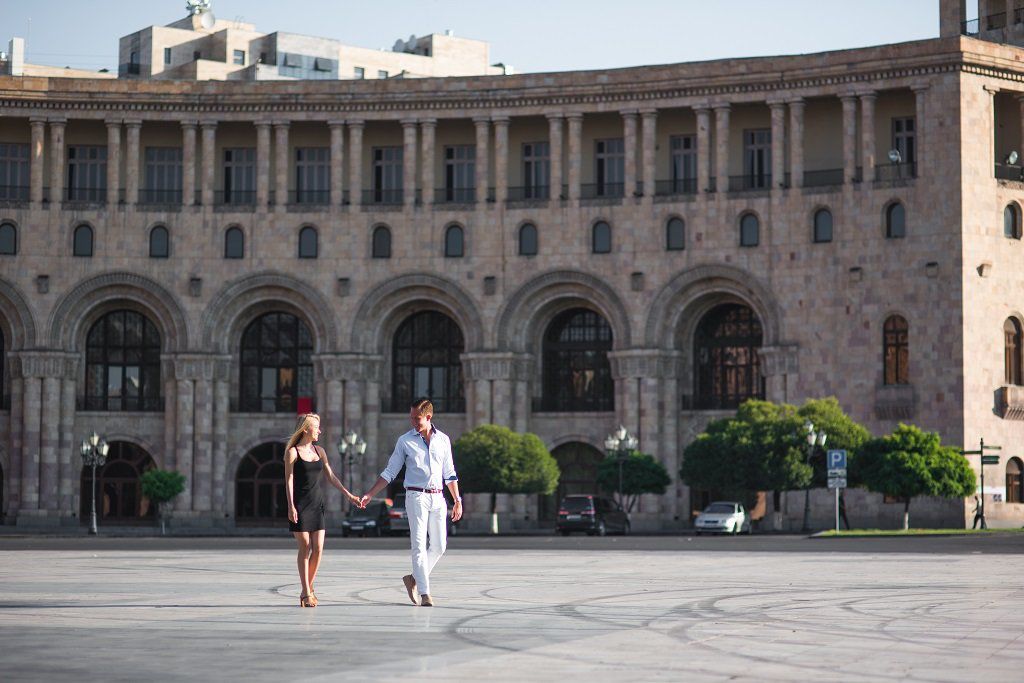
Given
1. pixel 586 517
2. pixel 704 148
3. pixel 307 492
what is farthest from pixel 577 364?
pixel 307 492

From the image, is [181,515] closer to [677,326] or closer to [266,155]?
[266,155]

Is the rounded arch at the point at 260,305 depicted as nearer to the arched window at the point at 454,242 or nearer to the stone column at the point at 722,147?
the arched window at the point at 454,242

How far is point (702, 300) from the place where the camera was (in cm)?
6875

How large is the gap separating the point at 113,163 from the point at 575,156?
19.5 meters

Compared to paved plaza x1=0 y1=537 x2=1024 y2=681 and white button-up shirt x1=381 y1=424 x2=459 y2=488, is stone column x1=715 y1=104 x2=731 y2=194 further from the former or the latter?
white button-up shirt x1=381 y1=424 x2=459 y2=488

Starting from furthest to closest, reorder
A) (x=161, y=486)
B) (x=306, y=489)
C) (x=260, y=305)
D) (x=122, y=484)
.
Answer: (x=122, y=484) < (x=260, y=305) < (x=161, y=486) < (x=306, y=489)

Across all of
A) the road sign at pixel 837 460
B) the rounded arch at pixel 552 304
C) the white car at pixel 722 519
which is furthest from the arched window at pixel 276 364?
the road sign at pixel 837 460

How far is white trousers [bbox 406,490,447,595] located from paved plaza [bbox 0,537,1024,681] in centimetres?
42

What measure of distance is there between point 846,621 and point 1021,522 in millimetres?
50920

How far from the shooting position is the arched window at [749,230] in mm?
66938

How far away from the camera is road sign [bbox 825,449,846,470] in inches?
1982

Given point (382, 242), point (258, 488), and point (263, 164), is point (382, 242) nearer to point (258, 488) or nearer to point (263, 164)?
point (263, 164)

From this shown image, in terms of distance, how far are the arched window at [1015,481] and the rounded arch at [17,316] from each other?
130 feet

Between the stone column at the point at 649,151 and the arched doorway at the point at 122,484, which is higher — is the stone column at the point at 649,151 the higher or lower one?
the higher one
